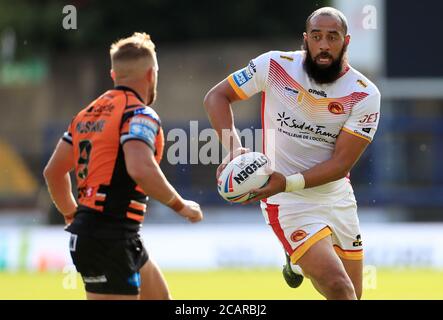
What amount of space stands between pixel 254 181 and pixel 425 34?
11794 mm

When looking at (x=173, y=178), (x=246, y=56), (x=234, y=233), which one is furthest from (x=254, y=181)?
(x=246, y=56)

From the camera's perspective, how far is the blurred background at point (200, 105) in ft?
49.6

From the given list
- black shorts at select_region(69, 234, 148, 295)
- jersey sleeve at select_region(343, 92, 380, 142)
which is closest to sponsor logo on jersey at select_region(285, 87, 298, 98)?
jersey sleeve at select_region(343, 92, 380, 142)

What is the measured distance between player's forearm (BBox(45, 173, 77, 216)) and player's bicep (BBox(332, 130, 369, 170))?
1818 mm

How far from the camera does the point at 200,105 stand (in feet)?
91.4

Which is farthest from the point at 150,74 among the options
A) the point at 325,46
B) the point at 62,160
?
the point at 325,46

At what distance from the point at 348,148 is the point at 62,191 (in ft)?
6.45

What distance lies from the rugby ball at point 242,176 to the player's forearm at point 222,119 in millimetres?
207

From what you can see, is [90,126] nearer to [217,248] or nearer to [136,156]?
[136,156]

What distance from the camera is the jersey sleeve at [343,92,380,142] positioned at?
7.27 meters

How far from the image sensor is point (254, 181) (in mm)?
6895

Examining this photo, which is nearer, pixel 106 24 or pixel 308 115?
pixel 308 115

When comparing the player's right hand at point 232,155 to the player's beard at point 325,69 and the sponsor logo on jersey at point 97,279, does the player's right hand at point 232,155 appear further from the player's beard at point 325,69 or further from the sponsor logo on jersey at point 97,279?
the sponsor logo on jersey at point 97,279

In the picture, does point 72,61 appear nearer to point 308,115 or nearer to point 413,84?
point 413,84
